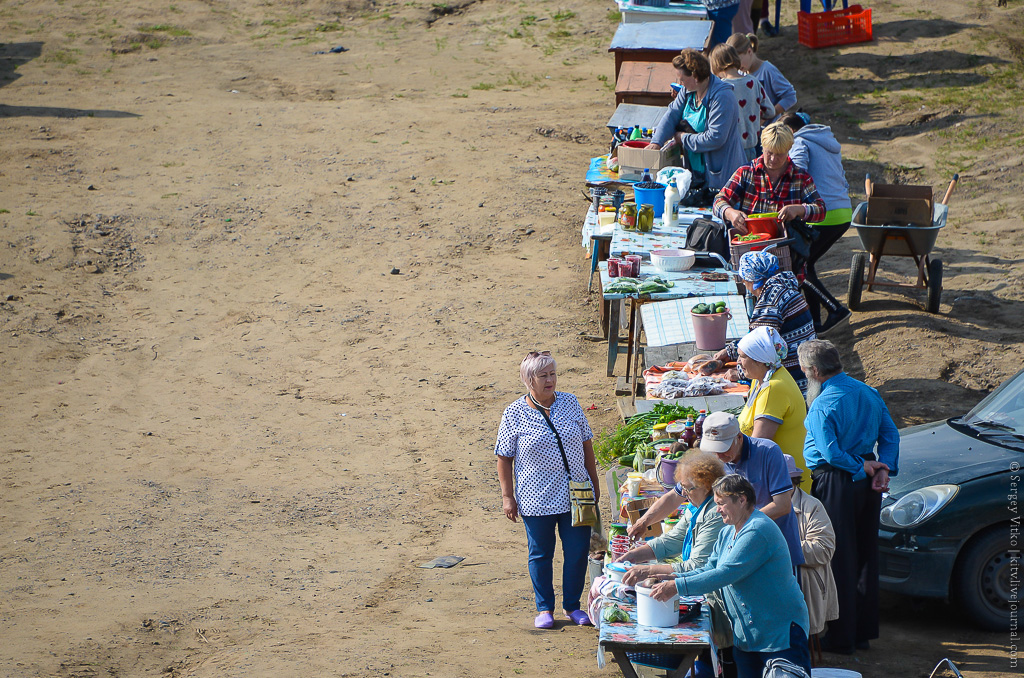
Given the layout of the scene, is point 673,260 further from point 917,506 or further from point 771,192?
point 917,506

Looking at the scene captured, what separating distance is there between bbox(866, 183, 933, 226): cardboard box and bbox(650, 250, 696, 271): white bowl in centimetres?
246

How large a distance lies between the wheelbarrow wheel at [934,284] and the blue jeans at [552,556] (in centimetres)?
549

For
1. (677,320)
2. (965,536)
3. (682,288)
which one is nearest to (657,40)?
(682,288)

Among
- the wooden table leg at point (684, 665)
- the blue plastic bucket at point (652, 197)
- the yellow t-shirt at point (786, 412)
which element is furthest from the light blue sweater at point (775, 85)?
the wooden table leg at point (684, 665)

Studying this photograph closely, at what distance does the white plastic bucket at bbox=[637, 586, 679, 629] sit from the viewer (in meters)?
4.43

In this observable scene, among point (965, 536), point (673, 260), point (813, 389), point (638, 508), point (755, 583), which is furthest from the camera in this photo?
point (673, 260)

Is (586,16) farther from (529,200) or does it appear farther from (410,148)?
(529,200)

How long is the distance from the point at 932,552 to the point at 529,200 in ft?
29.7

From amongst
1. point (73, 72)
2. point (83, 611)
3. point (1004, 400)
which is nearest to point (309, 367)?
point (83, 611)

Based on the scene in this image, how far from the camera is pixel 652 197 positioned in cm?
929

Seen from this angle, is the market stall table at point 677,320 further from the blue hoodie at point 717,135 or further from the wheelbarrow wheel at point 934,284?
the wheelbarrow wheel at point 934,284

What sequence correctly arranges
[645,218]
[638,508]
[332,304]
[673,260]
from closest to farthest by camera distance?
1. [638,508]
2. [673,260]
3. [645,218]
4. [332,304]

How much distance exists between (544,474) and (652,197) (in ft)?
13.7

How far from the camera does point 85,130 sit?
16.5 metres
